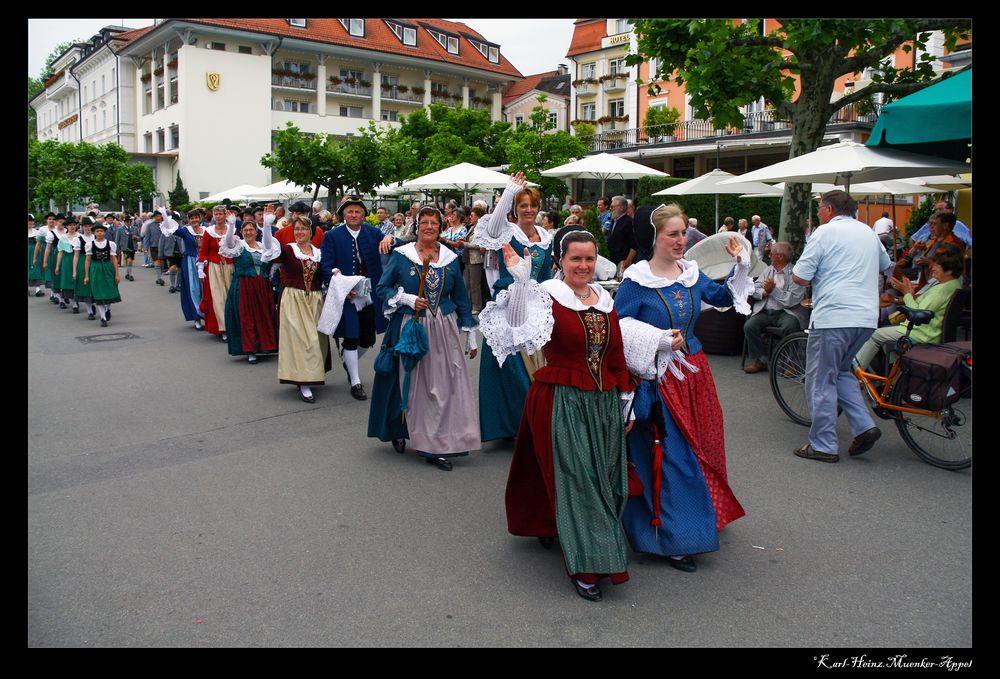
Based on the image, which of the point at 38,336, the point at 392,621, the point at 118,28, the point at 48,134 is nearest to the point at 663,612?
the point at 392,621

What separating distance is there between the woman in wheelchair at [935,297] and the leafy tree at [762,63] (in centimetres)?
505

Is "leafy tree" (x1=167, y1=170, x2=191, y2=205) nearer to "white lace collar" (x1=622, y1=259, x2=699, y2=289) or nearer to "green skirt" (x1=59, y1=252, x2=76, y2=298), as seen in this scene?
"green skirt" (x1=59, y1=252, x2=76, y2=298)

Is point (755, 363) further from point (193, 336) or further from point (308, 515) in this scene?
point (193, 336)

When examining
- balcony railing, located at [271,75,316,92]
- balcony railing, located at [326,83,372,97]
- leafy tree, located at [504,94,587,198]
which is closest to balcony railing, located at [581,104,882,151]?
leafy tree, located at [504,94,587,198]

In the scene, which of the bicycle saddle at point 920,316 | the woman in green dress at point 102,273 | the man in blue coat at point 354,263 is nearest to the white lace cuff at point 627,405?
the bicycle saddle at point 920,316

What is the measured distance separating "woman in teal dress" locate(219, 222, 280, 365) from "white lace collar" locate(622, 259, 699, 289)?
275 inches

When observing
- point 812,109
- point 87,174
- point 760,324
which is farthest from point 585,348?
point 87,174

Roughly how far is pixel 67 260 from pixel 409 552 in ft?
46.2

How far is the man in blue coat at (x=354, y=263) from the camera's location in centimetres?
812

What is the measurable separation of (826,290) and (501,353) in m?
3.06

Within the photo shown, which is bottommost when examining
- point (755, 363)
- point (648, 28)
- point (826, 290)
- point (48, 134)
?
point (755, 363)

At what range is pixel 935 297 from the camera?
22.8 ft

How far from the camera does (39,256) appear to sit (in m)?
18.5

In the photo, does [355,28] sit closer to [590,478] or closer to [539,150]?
[539,150]
